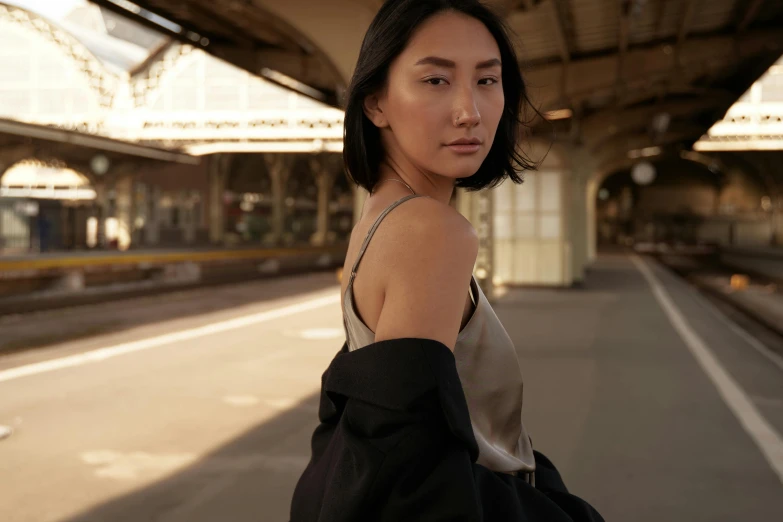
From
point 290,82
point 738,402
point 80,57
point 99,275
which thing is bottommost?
point 738,402

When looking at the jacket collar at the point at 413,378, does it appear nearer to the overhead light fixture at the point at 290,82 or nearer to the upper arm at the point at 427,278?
the upper arm at the point at 427,278

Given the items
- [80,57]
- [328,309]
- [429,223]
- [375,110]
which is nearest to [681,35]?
[328,309]

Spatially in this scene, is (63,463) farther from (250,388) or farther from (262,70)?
(262,70)

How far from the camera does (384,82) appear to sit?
1.23m

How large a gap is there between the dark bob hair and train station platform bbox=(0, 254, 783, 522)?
8.72ft

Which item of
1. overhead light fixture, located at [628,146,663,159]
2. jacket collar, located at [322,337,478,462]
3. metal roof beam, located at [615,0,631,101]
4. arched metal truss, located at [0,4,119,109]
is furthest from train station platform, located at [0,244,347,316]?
arched metal truss, located at [0,4,119,109]

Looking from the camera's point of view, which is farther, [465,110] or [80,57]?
[80,57]

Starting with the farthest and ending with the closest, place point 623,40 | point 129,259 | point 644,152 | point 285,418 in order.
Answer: point 644,152, point 129,259, point 623,40, point 285,418

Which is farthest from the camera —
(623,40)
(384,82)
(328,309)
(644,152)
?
(644,152)

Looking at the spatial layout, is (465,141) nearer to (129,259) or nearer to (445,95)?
(445,95)

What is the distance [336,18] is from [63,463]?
8.28 m

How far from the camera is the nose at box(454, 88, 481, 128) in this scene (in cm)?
116

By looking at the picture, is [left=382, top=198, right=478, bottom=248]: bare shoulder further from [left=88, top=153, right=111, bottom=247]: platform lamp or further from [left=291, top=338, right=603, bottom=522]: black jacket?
[left=88, top=153, right=111, bottom=247]: platform lamp

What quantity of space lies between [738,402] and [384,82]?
6.04 metres
